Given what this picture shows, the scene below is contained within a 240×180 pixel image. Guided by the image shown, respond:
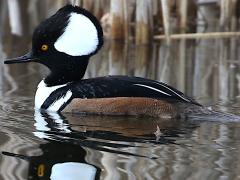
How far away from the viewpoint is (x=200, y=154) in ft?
16.4

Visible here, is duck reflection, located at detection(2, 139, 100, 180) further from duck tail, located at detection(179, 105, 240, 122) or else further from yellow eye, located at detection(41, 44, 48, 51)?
yellow eye, located at detection(41, 44, 48, 51)

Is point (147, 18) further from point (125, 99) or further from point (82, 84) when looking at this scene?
point (125, 99)

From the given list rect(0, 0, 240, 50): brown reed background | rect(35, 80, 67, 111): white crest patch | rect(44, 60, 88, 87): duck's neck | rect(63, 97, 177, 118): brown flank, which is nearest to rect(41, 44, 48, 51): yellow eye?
rect(44, 60, 88, 87): duck's neck

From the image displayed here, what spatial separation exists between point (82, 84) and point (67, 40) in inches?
16.9

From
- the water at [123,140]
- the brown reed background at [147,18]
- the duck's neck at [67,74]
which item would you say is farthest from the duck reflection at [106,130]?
the brown reed background at [147,18]

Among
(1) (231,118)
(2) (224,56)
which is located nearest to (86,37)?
(1) (231,118)

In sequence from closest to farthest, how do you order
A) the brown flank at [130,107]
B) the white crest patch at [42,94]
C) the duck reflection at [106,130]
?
1. the duck reflection at [106,130]
2. the brown flank at [130,107]
3. the white crest patch at [42,94]

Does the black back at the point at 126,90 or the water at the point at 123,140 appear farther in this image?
the black back at the point at 126,90

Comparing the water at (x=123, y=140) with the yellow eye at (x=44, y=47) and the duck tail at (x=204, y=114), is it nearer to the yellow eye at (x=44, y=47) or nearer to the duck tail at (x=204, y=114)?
the duck tail at (x=204, y=114)

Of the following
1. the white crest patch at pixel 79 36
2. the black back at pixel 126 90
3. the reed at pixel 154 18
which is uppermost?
the reed at pixel 154 18

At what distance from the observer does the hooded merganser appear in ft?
20.9

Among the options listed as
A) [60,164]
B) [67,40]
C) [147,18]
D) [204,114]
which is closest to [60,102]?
[67,40]

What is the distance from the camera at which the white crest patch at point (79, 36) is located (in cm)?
657

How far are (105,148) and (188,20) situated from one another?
8.71 meters
